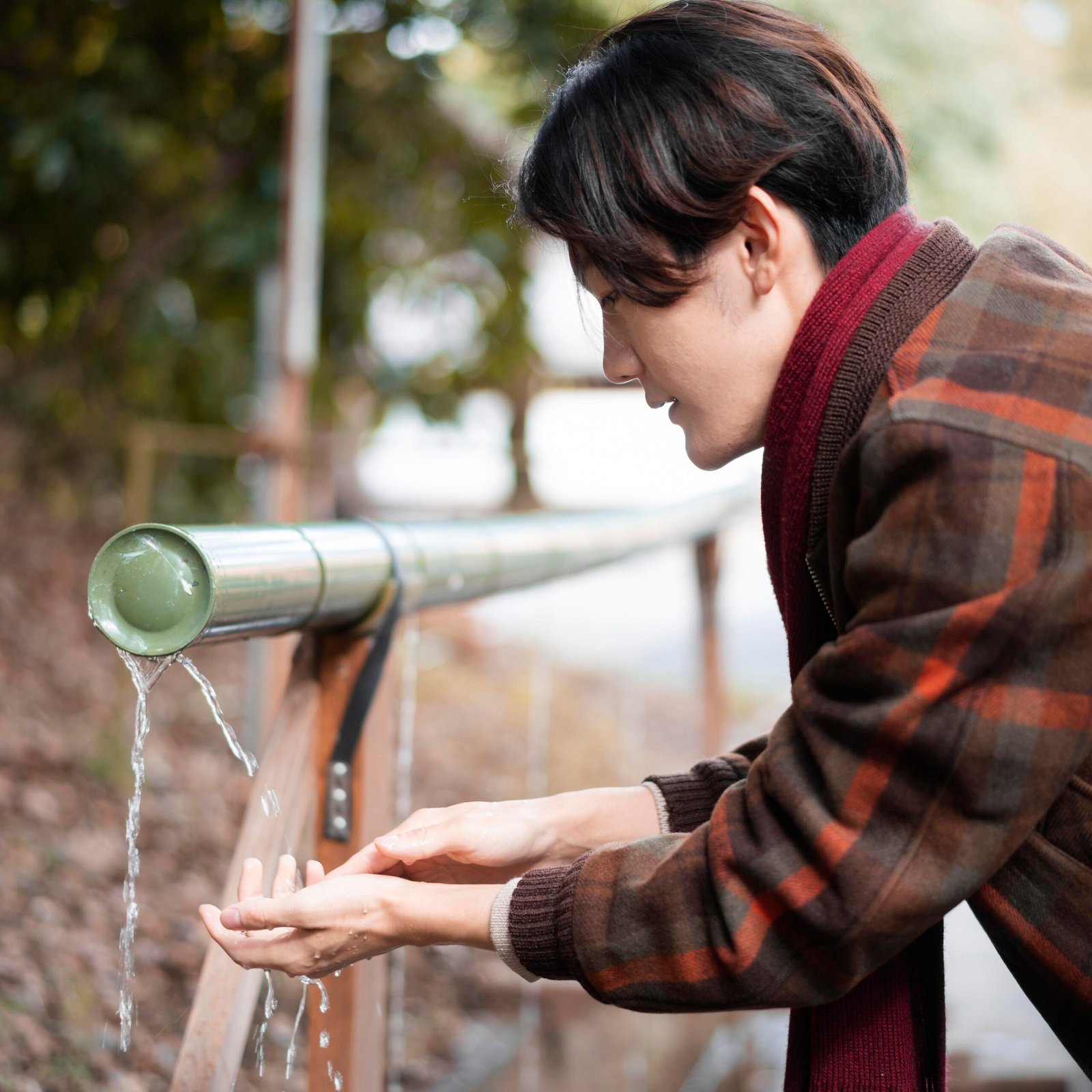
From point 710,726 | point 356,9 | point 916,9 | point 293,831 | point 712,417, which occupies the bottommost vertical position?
point 710,726

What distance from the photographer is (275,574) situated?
1.17 meters

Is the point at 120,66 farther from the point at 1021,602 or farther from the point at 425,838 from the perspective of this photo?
the point at 1021,602

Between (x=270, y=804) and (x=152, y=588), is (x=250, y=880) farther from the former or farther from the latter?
(x=152, y=588)

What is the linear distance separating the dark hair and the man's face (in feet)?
0.06

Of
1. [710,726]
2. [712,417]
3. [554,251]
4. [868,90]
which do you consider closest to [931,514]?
[712,417]

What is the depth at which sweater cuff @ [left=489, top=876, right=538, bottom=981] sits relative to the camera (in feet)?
3.60

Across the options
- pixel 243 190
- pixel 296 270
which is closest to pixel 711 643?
pixel 296 270

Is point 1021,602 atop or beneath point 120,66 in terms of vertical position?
beneath

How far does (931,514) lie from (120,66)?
206 inches

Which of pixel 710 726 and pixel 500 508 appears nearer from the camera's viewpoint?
pixel 710 726

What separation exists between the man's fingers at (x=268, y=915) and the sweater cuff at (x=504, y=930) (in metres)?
0.17

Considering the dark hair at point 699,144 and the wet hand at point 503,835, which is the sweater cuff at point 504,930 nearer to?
the wet hand at point 503,835

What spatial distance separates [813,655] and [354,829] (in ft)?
2.09

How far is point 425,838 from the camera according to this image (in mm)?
1235
